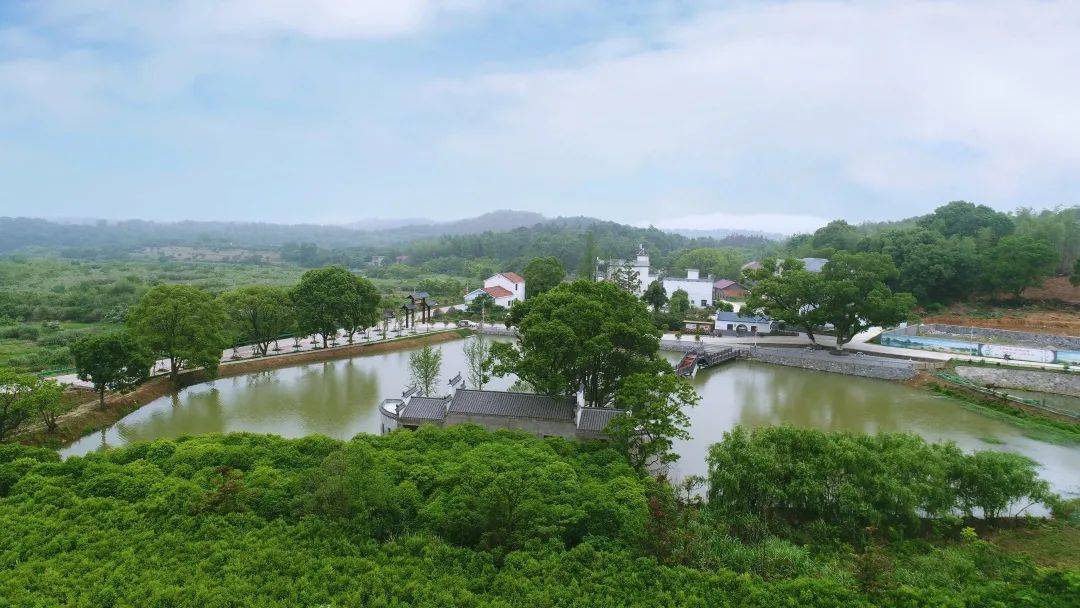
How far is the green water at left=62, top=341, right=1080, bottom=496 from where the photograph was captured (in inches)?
599

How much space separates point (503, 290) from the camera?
3850 centimetres

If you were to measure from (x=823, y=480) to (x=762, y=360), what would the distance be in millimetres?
16080

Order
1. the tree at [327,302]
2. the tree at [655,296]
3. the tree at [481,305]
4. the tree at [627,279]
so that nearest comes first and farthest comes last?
the tree at [327,302]
the tree at [655,296]
the tree at [481,305]
the tree at [627,279]

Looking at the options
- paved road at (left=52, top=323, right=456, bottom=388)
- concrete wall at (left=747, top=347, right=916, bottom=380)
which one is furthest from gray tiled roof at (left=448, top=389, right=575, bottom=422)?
concrete wall at (left=747, top=347, right=916, bottom=380)

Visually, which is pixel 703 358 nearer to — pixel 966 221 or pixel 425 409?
pixel 425 409

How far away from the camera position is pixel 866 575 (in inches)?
298

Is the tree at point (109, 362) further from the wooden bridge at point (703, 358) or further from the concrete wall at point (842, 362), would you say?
the concrete wall at point (842, 362)

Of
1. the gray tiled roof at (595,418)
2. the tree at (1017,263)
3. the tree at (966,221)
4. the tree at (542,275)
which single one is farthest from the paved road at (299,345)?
the tree at (966,221)

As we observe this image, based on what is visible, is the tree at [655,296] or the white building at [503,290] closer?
the tree at [655,296]

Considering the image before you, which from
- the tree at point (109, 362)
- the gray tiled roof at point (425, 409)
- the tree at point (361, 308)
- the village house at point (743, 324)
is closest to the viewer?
the gray tiled roof at point (425, 409)

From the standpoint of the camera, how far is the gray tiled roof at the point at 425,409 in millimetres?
14125

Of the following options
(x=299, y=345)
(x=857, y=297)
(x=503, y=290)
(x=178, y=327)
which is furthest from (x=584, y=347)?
(x=503, y=290)

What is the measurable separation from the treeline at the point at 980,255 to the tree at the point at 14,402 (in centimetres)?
3231

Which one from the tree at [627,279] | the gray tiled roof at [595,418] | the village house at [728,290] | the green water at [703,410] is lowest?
the green water at [703,410]
